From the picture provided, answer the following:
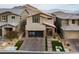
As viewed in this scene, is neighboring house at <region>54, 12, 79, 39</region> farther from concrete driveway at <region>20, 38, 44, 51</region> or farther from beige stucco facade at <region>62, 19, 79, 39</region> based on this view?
concrete driveway at <region>20, 38, 44, 51</region>

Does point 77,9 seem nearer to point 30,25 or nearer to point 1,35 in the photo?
point 30,25

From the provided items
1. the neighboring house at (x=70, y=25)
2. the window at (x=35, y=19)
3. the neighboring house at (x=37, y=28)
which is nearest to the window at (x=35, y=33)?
the neighboring house at (x=37, y=28)

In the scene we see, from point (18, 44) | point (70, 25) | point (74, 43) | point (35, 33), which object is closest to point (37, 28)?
point (35, 33)

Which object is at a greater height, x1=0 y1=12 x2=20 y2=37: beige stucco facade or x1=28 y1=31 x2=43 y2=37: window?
x1=0 y1=12 x2=20 y2=37: beige stucco facade

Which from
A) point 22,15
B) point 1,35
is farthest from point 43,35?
point 1,35

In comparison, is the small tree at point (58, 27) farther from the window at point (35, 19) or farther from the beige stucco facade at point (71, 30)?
the window at point (35, 19)

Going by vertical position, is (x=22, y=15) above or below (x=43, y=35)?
→ above

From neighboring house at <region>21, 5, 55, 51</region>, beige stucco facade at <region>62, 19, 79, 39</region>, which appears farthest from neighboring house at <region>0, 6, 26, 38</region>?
beige stucco facade at <region>62, 19, 79, 39</region>
